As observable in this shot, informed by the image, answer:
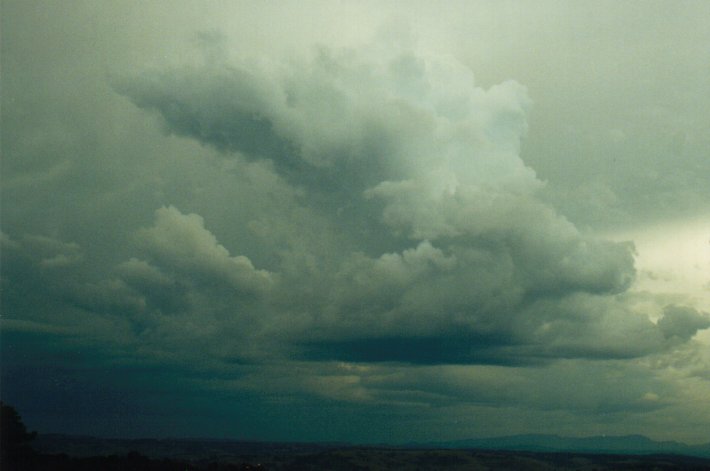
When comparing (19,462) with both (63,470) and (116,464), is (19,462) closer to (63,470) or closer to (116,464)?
(63,470)

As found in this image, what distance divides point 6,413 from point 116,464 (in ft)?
108

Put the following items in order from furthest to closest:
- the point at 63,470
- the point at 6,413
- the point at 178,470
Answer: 1. the point at 178,470
2. the point at 6,413
3. the point at 63,470

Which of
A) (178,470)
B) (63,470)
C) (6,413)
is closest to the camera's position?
(63,470)

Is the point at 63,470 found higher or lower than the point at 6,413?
lower

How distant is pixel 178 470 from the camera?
192m

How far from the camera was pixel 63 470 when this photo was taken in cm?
16600

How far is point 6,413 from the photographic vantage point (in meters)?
178

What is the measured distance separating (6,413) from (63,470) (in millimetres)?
26997

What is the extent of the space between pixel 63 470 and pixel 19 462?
12628 mm

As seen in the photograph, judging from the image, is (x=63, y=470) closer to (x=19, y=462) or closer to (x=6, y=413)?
(x=19, y=462)

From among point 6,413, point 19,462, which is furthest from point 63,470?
point 6,413

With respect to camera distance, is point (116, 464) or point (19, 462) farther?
point (116, 464)

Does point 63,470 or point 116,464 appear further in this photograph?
point 116,464

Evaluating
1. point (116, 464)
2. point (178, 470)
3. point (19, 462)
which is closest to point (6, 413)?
point (19, 462)
